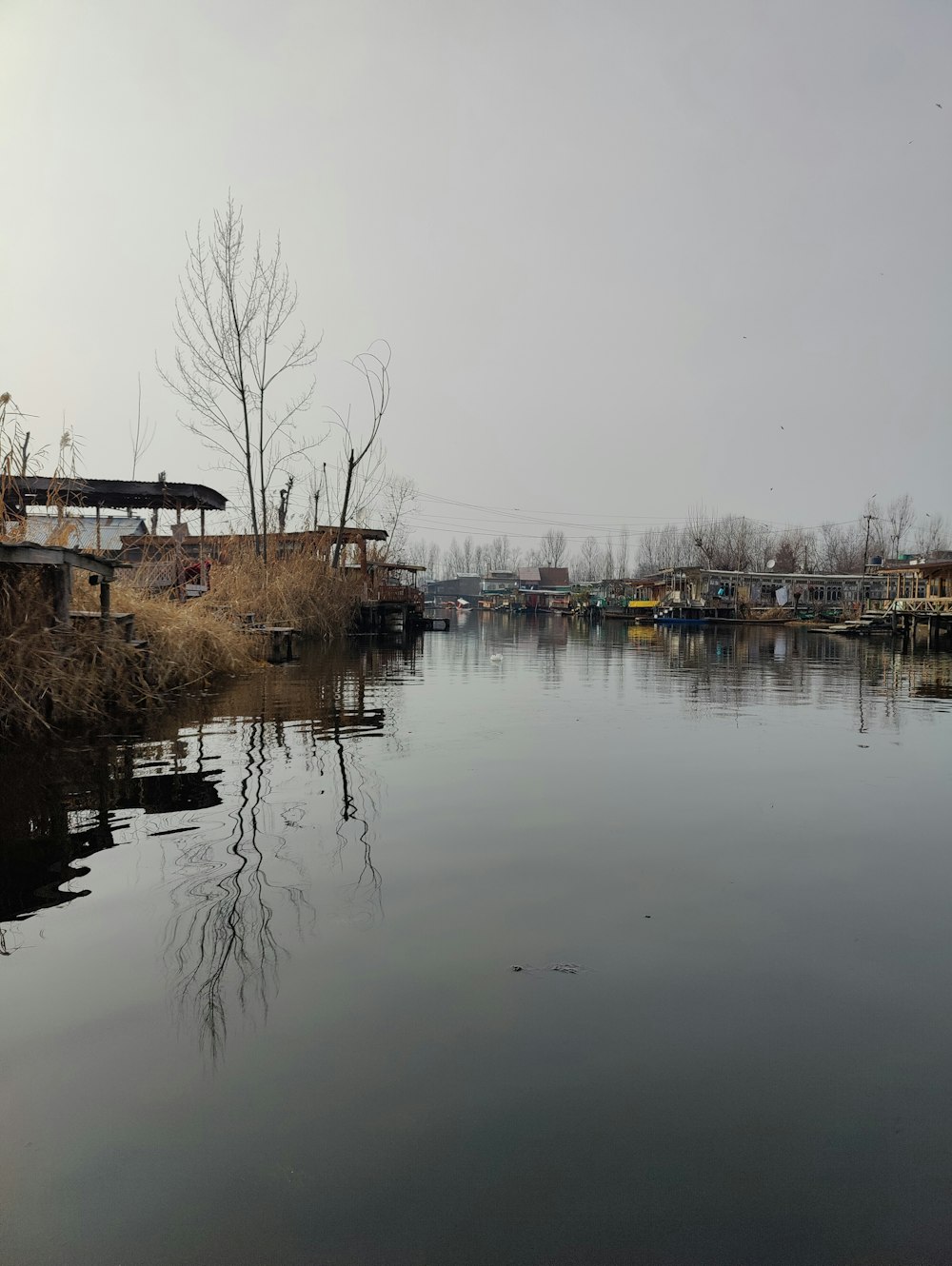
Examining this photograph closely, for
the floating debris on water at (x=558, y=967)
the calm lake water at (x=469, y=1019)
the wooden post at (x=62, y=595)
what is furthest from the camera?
the wooden post at (x=62, y=595)

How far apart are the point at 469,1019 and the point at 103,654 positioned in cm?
844

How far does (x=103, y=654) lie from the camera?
33.6 feet

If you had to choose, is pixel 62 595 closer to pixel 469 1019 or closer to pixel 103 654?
pixel 103 654

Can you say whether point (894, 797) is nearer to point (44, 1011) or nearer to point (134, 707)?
point (44, 1011)

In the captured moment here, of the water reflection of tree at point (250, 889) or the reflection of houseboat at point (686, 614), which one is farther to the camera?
the reflection of houseboat at point (686, 614)

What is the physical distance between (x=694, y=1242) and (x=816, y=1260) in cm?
30

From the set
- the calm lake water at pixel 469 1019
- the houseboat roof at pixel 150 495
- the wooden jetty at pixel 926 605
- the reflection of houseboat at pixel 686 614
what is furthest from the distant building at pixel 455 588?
the calm lake water at pixel 469 1019

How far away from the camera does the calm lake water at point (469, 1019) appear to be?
2246 mm

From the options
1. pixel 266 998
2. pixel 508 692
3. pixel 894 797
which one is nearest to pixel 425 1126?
pixel 266 998

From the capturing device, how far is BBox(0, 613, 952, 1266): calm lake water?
88.4 inches

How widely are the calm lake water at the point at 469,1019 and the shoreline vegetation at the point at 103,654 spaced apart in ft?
6.08

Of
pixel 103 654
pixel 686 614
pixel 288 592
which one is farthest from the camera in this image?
pixel 686 614

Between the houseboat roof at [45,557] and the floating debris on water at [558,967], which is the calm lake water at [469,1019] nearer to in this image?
the floating debris on water at [558,967]

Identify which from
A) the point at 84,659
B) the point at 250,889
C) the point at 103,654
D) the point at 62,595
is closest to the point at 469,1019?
the point at 250,889
